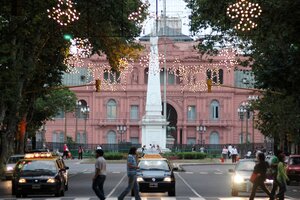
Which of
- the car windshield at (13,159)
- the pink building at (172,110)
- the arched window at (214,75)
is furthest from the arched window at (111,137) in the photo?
the car windshield at (13,159)

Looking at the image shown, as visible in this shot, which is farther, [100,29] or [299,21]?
[100,29]

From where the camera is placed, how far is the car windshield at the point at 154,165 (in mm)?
35188

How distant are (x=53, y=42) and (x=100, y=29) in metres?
5.26

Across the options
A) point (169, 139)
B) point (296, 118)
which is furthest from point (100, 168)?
point (169, 139)

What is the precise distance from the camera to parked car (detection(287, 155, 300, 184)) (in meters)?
49.8

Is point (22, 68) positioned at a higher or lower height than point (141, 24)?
lower

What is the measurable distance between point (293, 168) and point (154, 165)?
16.9 metres

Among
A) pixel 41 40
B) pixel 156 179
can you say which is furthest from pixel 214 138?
pixel 156 179

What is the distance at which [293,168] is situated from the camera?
50.3 metres

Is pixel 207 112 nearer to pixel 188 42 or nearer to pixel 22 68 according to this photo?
pixel 188 42

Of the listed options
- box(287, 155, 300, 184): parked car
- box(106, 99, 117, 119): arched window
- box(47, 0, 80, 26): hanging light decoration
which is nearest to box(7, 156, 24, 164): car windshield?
box(47, 0, 80, 26): hanging light decoration

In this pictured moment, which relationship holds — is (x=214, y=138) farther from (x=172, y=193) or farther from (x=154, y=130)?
(x=172, y=193)

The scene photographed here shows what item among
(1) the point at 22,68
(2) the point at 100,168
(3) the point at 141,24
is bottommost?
(2) the point at 100,168

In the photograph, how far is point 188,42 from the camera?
5320 inches
